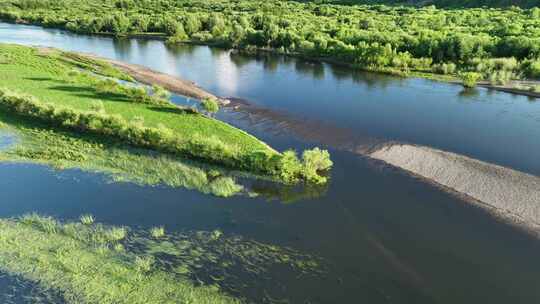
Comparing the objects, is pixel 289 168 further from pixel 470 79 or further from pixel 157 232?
pixel 470 79

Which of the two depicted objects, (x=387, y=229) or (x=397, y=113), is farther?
(x=397, y=113)

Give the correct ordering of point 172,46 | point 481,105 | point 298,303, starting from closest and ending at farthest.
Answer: point 298,303 < point 481,105 < point 172,46

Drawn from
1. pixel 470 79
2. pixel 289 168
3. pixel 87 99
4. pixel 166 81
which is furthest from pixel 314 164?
pixel 470 79

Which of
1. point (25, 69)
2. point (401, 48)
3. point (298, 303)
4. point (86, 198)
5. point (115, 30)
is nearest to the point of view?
point (298, 303)

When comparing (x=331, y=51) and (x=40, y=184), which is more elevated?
(x=331, y=51)

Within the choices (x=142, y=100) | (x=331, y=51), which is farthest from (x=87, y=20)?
(x=142, y=100)

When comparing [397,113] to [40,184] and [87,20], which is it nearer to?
[40,184]

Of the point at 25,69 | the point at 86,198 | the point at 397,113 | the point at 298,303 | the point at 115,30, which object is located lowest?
the point at 298,303

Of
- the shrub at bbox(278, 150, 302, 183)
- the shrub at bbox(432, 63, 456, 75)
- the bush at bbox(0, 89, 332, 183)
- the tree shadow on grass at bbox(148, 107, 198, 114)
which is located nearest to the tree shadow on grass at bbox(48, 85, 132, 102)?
the tree shadow on grass at bbox(148, 107, 198, 114)
